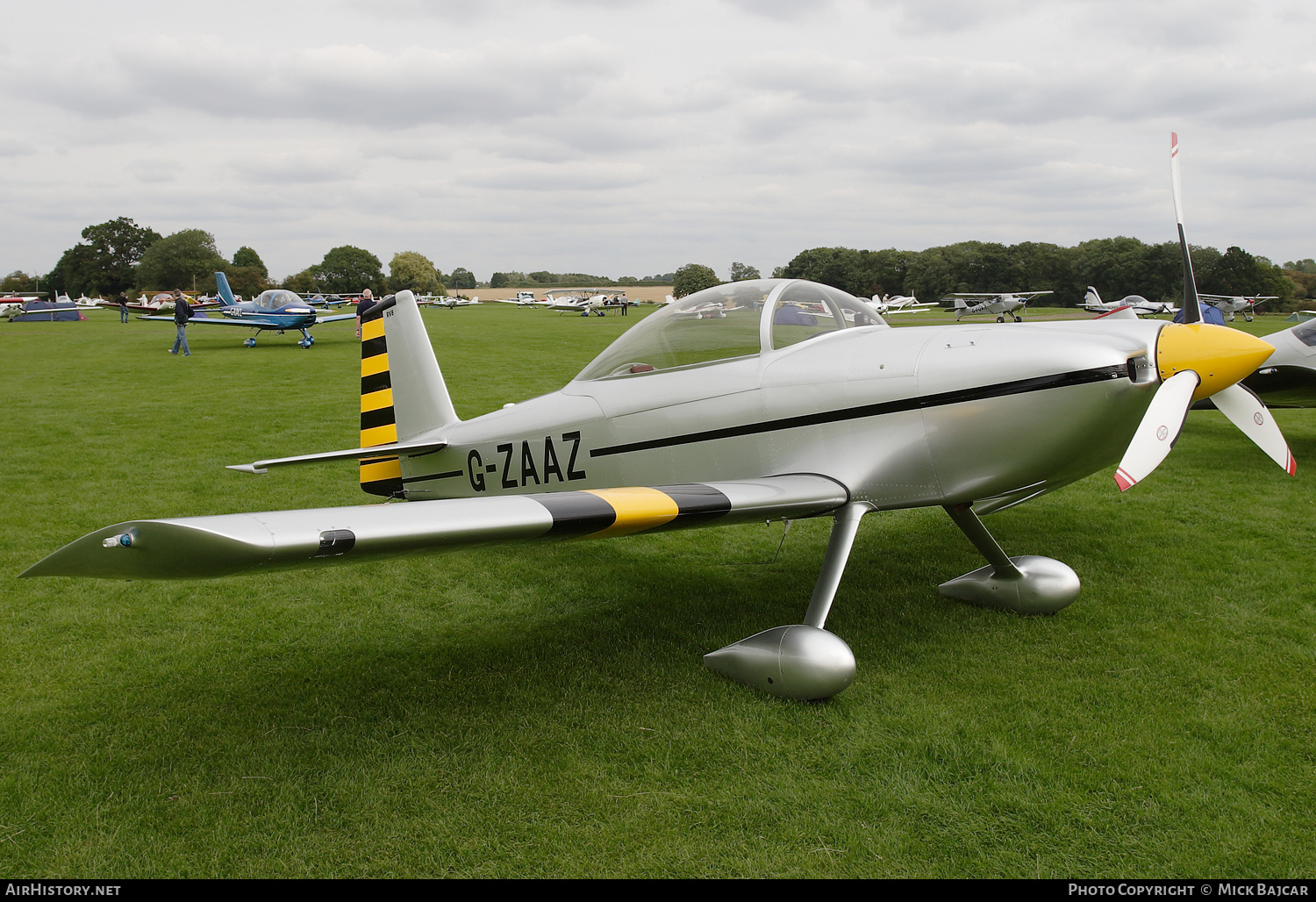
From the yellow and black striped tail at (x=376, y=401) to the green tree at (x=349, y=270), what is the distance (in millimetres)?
113025

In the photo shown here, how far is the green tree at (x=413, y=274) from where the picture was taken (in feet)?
392

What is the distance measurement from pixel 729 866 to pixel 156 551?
1961 mm

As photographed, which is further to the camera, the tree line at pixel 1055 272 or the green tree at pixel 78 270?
the green tree at pixel 78 270

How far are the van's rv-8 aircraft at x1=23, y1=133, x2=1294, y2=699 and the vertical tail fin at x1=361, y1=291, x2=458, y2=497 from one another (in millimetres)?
556

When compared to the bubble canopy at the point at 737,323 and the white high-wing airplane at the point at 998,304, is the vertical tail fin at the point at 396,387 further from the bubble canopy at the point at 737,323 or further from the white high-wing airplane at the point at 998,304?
the white high-wing airplane at the point at 998,304

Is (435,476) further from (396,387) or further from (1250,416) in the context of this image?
(1250,416)

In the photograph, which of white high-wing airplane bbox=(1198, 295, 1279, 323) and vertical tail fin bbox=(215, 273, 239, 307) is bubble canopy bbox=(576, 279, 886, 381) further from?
white high-wing airplane bbox=(1198, 295, 1279, 323)

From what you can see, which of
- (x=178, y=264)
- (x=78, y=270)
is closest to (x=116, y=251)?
(x=78, y=270)

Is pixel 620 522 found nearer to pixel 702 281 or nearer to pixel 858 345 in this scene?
pixel 858 345

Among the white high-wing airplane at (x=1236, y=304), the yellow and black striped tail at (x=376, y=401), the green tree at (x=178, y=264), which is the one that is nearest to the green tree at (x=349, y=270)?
the green tree at (x=178, y=264)

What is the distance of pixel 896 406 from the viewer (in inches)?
151

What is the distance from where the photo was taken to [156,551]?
2193 mm

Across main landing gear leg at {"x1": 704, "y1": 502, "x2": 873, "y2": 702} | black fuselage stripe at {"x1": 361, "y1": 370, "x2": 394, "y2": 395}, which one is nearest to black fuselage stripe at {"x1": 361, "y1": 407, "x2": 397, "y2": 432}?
black fuselage stripe at {"x1": 361, "y1": 370, "x2": 394, "y2": 395}
